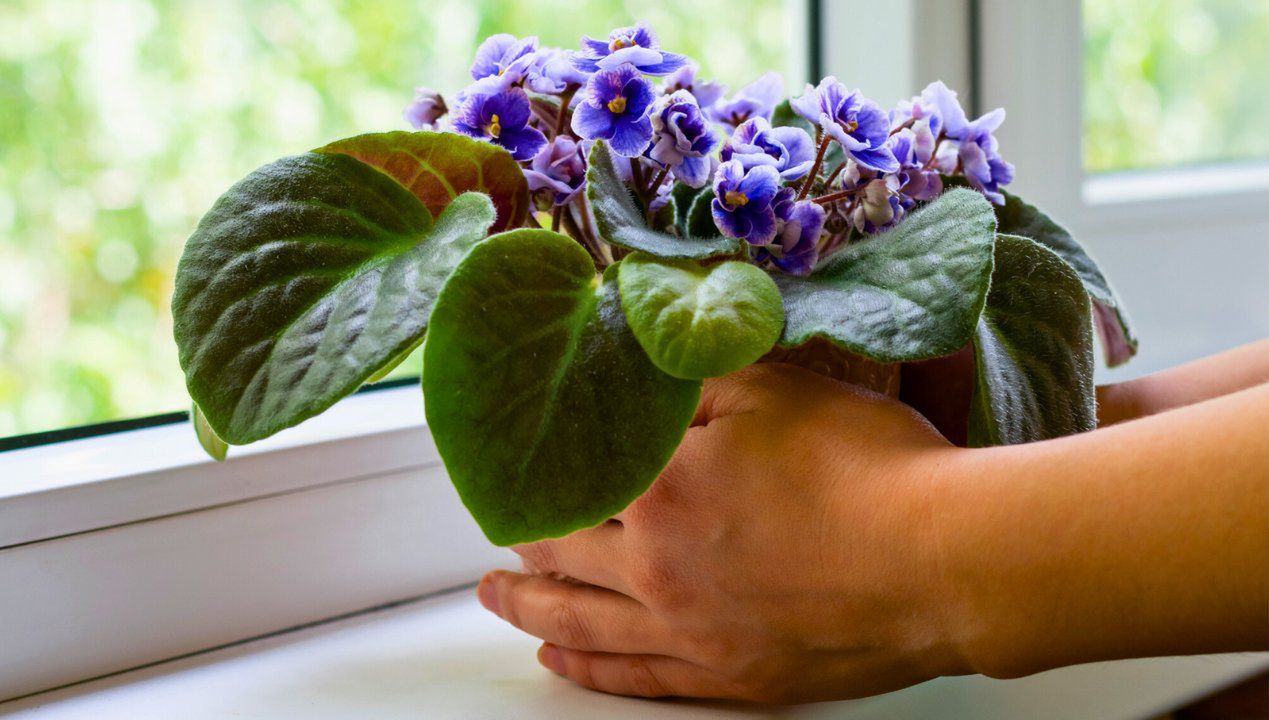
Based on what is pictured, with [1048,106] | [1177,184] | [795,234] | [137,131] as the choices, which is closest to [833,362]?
[795,234]

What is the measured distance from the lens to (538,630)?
0.61 meters

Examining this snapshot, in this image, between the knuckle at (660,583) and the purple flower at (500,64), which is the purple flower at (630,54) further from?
the knuckle at (660,583)

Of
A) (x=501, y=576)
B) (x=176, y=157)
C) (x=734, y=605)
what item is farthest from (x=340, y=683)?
(x=176, y=157)

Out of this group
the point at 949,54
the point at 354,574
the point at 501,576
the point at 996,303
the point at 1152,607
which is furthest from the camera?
the point at 949,54

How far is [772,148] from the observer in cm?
53

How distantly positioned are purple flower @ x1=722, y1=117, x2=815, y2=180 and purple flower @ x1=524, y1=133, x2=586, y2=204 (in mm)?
74

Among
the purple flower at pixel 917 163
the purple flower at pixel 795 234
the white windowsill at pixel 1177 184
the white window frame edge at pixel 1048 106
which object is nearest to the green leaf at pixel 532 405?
the purple flower at pixel 795 234

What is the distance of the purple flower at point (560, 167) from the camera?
1.78ft

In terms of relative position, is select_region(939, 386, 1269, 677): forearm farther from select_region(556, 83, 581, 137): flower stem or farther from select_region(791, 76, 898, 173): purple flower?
select_region(556, 83, 581, 137): flower stem

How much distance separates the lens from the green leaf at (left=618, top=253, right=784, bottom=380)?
41 cm

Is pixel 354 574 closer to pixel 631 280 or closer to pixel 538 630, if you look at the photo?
pixel 538 630

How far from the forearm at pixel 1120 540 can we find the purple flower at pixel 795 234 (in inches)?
5.1

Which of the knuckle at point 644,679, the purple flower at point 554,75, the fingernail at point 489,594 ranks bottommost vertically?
the knuckle at point 644,679

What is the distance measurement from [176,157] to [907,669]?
0.61 meters
